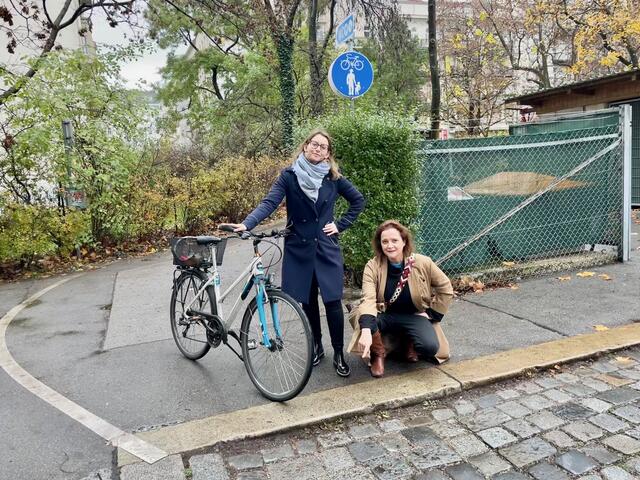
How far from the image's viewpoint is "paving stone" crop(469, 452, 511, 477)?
2.76 m

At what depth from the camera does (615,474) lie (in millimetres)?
2670

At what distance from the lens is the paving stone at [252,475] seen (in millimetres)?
2789

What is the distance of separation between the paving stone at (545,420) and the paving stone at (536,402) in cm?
7

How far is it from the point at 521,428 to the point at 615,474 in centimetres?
57

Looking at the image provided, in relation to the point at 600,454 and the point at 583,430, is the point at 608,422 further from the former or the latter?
the point at 600,454

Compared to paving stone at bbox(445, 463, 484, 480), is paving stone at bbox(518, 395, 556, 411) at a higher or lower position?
higher

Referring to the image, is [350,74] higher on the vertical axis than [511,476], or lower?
higher

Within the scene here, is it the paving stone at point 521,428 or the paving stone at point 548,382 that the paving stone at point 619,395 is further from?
the paving stone at point 521,428

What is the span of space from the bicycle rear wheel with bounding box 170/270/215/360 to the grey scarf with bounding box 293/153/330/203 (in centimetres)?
104

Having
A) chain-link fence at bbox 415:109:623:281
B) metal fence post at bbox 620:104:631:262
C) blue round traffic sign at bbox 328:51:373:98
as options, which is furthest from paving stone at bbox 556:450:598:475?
metal fence post at bbox 620:104:631:262

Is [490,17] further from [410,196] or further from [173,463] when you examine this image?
[173,463]

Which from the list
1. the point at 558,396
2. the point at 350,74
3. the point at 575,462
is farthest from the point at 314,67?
the point at 575,462

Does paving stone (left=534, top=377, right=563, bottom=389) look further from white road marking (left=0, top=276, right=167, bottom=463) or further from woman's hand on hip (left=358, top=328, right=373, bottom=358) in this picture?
white road marking (left=0, top=276, right=167, bottom=463)

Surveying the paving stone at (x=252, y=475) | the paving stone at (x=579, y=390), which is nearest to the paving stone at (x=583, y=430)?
the paving stone at (x=579, y=390)
